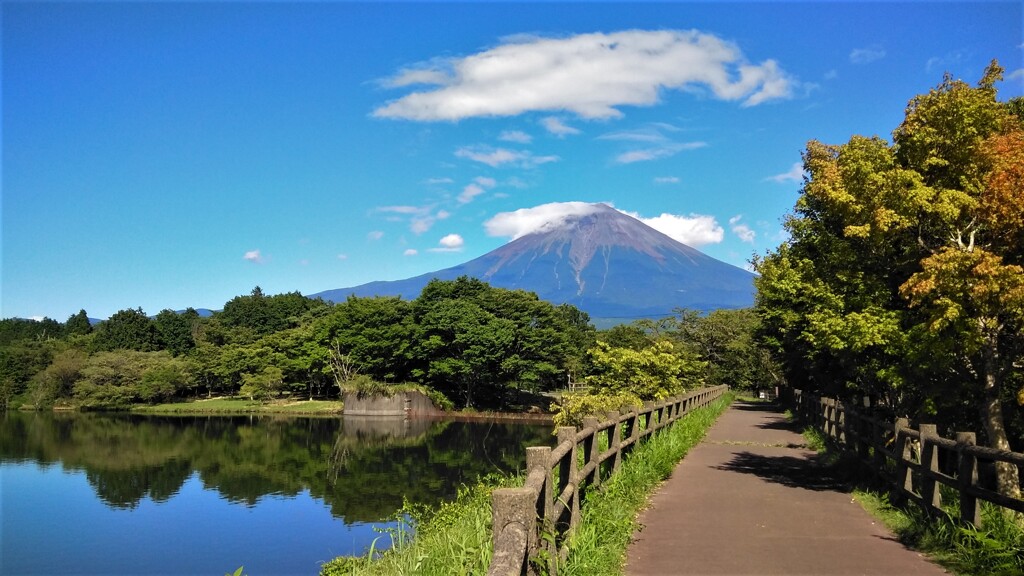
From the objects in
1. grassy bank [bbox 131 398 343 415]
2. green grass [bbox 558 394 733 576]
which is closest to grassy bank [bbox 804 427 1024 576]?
green grass [bbox 558 394 733 576]

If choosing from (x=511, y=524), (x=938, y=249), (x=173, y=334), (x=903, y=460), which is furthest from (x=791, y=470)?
(x=173, y=334)

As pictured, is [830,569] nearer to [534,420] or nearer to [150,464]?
[150,464]

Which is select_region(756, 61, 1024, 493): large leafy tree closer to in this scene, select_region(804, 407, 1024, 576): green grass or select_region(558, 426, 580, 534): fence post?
select_region(804, 407, 1024, 576): green grass

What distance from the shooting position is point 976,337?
7.17m

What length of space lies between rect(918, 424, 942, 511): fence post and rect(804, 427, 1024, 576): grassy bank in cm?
14

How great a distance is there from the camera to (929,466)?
23.3 feet

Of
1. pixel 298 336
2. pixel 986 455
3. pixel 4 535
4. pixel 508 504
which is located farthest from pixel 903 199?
pixel 298 336

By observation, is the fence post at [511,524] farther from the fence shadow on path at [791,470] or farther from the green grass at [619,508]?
the fence shadow on path at [791,470]

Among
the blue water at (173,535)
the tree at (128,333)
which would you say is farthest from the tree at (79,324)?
the blue water at (173,535)

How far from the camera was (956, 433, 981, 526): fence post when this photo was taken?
616 cm

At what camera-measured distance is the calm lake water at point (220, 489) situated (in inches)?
753

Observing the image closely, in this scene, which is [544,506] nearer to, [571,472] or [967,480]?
[571,472]

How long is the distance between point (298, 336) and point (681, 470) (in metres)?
65.6

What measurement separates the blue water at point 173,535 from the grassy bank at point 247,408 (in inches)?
1351
